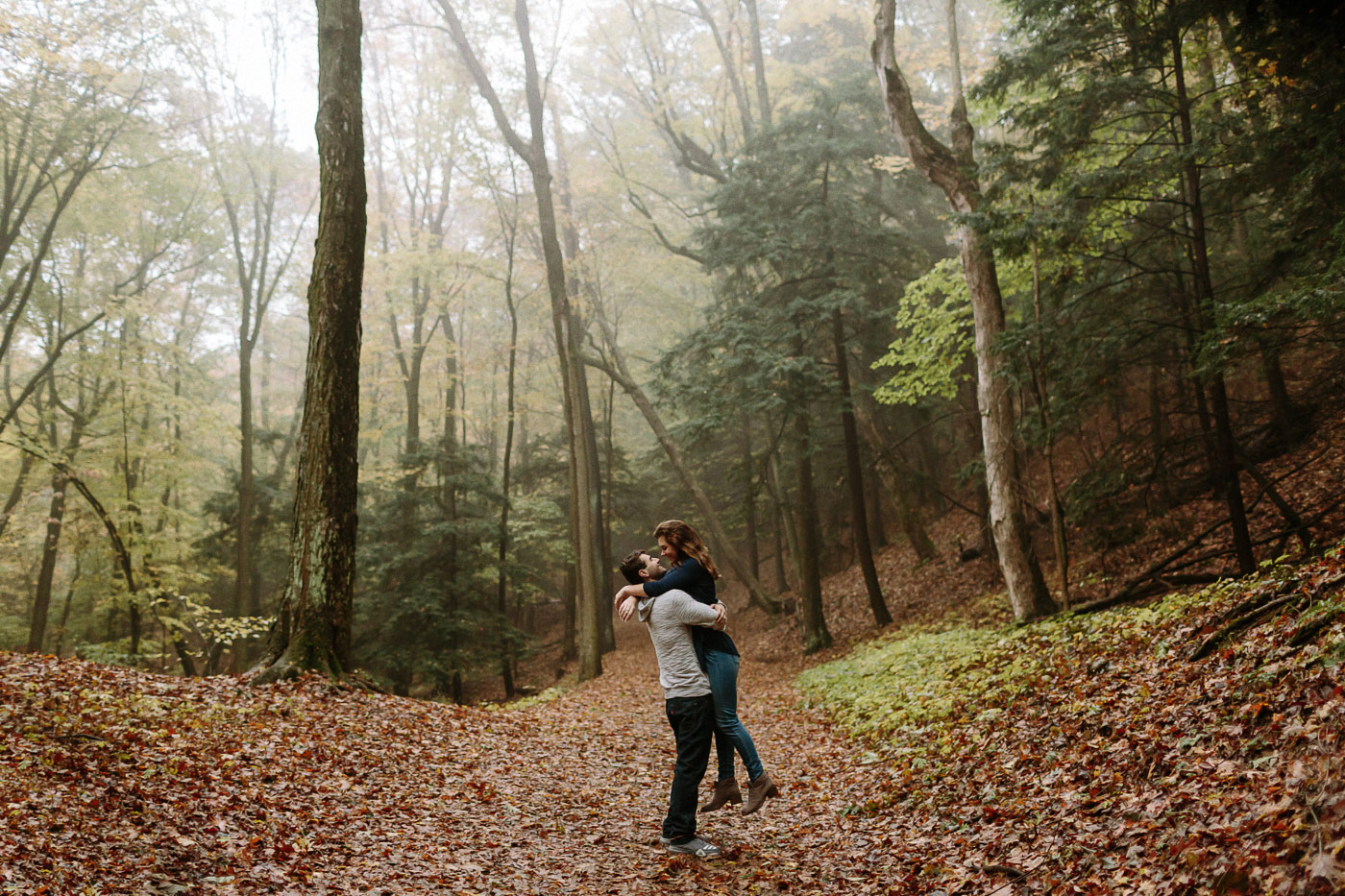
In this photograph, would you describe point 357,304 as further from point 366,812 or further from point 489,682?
point 489,682

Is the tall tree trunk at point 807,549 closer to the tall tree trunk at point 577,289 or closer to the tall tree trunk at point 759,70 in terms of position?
the tall tree trunk at point 577,289

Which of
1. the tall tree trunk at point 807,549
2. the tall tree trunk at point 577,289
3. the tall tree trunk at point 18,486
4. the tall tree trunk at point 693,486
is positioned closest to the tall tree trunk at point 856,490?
the tall tree trunk at point 807,549

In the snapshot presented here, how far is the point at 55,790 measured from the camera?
4.03 m

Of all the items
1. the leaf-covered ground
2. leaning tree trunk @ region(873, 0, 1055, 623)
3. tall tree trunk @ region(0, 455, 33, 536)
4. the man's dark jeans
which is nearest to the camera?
the leaf-covered ground

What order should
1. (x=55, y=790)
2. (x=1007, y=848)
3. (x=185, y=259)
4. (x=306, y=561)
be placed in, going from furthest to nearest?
(x=185, y=259)
(x=306, y=561)
(x=55, y=790)
(x=1007, y=848)

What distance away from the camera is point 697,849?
4.45 meters

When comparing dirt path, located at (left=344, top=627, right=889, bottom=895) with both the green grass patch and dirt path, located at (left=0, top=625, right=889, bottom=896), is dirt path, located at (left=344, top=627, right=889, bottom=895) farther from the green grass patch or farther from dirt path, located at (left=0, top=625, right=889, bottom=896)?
the green grass patch

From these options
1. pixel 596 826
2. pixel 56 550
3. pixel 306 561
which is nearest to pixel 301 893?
pixel 596 826

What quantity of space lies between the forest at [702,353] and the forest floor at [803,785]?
0.24ft

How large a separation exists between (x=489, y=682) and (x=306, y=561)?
52.3 ft

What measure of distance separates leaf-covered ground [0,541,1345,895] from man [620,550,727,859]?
0.81ft

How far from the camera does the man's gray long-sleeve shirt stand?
15.1 ft

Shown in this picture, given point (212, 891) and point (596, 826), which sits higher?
point (212, 891)

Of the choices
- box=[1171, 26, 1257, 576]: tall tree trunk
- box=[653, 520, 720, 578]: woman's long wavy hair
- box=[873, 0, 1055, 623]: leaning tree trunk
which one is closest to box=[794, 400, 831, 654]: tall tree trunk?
box=[873, 0, 1055, 623]: leaning tree trunk
